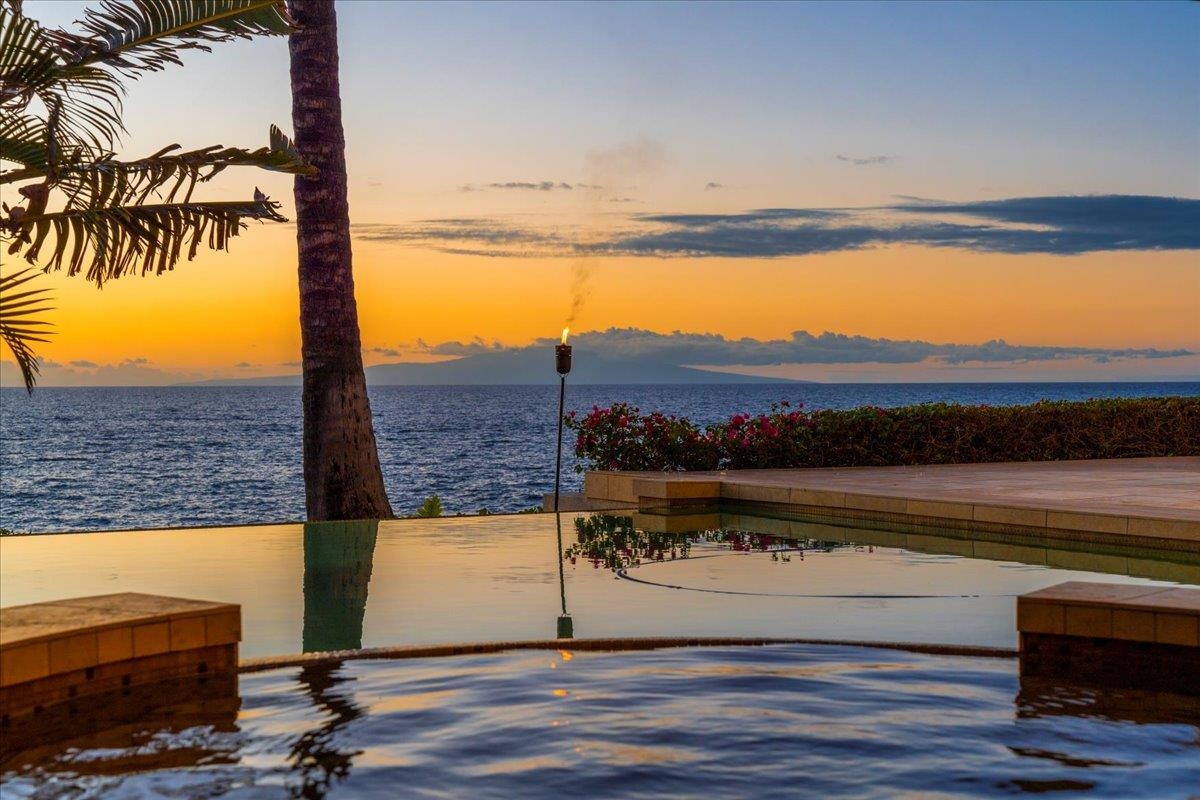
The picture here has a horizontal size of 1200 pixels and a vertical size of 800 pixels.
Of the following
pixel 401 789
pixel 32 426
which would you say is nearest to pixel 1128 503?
pixel 401 789

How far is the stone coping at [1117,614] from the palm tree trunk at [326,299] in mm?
8035

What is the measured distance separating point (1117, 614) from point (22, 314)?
541 cm

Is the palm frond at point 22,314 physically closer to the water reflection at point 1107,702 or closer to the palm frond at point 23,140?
the palm frond at point 23,140

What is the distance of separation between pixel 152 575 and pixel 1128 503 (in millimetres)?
7671

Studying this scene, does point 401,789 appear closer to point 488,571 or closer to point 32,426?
point 488,571

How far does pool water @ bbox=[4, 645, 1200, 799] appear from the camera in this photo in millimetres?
4137

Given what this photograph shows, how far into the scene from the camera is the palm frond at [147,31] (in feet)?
25.5

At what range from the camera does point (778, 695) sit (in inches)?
204

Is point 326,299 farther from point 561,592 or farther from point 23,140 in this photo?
point 561,592

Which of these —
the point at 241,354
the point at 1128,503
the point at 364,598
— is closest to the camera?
the point at 364,598

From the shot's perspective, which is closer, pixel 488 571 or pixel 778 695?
pixel 778 695

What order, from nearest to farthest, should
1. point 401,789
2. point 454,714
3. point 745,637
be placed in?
1. point 401,789
2. point 454,714
3. point 745,637

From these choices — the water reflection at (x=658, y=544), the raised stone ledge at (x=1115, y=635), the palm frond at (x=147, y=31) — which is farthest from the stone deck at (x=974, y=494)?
the palm frond at (x=147, y=31)

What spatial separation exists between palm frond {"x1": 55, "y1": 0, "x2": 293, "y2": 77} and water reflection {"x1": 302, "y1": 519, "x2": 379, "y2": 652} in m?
3.34
